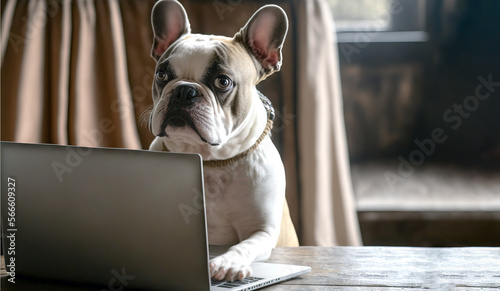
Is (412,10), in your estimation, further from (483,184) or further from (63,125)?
(63,125)

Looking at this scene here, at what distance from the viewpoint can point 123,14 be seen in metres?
2.17

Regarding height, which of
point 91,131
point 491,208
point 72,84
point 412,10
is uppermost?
point 412,10

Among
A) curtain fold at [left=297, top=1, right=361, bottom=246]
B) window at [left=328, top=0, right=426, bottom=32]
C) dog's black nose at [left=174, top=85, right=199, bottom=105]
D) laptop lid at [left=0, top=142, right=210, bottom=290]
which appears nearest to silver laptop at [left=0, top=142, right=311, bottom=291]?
laptop lid at [left=0, top=142, right=210, bottom=290]

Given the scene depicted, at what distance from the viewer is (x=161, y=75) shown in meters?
1.16

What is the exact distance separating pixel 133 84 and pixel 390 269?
1.38 meters

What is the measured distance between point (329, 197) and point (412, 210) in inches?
11.6

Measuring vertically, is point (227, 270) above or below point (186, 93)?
below

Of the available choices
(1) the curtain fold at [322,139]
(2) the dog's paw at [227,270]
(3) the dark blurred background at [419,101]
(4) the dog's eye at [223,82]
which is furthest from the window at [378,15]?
(2) the dog's paw at [227,270]

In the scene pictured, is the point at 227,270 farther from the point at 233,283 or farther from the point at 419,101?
the point at 419,101

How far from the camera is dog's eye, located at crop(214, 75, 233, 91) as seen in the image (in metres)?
1.13

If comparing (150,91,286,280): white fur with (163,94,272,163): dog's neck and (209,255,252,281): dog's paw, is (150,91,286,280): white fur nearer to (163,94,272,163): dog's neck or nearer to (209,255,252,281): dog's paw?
(163,94,272,163): dog's neck

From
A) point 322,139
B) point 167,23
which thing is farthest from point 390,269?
point 322,139

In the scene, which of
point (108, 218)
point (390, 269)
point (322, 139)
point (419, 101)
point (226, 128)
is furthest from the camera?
point (419, 101)

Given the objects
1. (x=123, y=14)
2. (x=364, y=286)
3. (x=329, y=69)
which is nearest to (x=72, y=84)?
(x=123, y=14)
